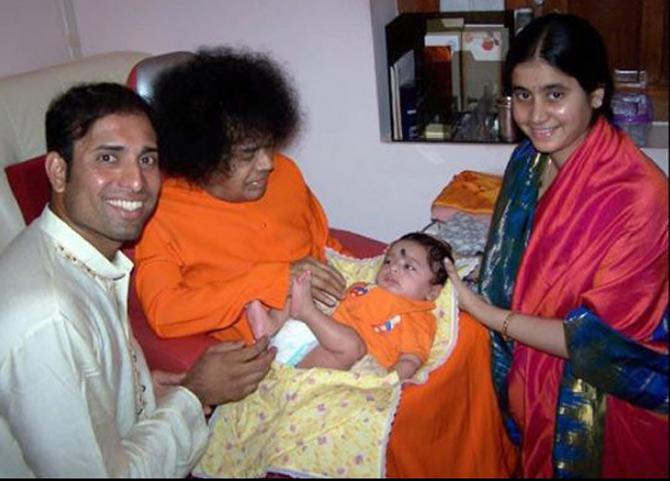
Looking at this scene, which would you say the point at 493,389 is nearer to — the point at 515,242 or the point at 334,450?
the point at 515,242

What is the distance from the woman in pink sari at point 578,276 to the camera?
1.49 m

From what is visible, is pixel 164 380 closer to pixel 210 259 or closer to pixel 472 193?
pixel 210 259

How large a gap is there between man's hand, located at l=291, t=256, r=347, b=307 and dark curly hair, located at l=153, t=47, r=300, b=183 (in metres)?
0.30

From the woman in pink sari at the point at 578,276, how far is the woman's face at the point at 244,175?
52 cm

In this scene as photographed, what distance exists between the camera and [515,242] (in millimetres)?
1820

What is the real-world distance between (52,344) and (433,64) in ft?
5.82

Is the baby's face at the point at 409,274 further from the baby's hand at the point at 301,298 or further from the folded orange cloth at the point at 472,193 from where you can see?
the folded orange cloth at the point at 472,193

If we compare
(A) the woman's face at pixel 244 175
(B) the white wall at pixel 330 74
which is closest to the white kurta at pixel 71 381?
(A) the woman's face at pixel 244 175

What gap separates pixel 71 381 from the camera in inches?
51.3

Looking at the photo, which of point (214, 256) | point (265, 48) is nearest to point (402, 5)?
point (265, 48)

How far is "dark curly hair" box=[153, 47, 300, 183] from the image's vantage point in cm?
182

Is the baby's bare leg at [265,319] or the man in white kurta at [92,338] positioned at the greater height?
the man in white kurta at [92,338]

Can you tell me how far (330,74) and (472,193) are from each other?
2.42 ft

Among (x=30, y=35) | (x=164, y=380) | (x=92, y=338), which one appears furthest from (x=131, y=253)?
(x=30, y=35)
